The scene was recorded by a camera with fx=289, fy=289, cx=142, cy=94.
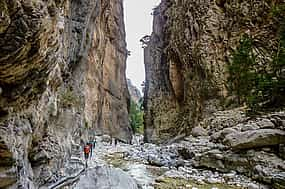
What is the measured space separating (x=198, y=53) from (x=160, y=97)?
8.97m

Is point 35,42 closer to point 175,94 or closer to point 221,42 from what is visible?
point 221,42

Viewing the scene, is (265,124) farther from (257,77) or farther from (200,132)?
(200,132)

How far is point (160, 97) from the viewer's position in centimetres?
3153

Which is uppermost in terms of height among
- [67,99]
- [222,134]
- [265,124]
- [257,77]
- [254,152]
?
[257,77]

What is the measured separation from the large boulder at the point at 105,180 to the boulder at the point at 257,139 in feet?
20.2

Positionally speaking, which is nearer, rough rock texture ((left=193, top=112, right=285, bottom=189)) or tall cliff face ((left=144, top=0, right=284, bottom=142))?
rough rock texture ((left=193, top=112, right=285, bottom=189))

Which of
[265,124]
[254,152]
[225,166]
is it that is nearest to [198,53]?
[265,124]

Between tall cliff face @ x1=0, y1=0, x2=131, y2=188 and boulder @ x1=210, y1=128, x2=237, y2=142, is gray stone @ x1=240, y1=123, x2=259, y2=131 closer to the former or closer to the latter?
boulder @ x1=210, y1=128, x2=237, y2=142

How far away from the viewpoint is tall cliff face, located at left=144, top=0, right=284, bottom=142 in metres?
21.0

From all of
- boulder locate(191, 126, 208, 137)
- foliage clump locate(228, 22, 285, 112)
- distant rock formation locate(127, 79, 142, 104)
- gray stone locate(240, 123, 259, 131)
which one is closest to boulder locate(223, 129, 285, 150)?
gray stone locate(240, 123, 259, 131)

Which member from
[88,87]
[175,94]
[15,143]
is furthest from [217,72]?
[15,143]

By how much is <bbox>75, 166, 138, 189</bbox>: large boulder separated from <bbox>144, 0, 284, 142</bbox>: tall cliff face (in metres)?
13.1

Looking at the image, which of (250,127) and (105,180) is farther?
(250,127)

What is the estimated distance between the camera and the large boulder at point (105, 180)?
5312 mm
